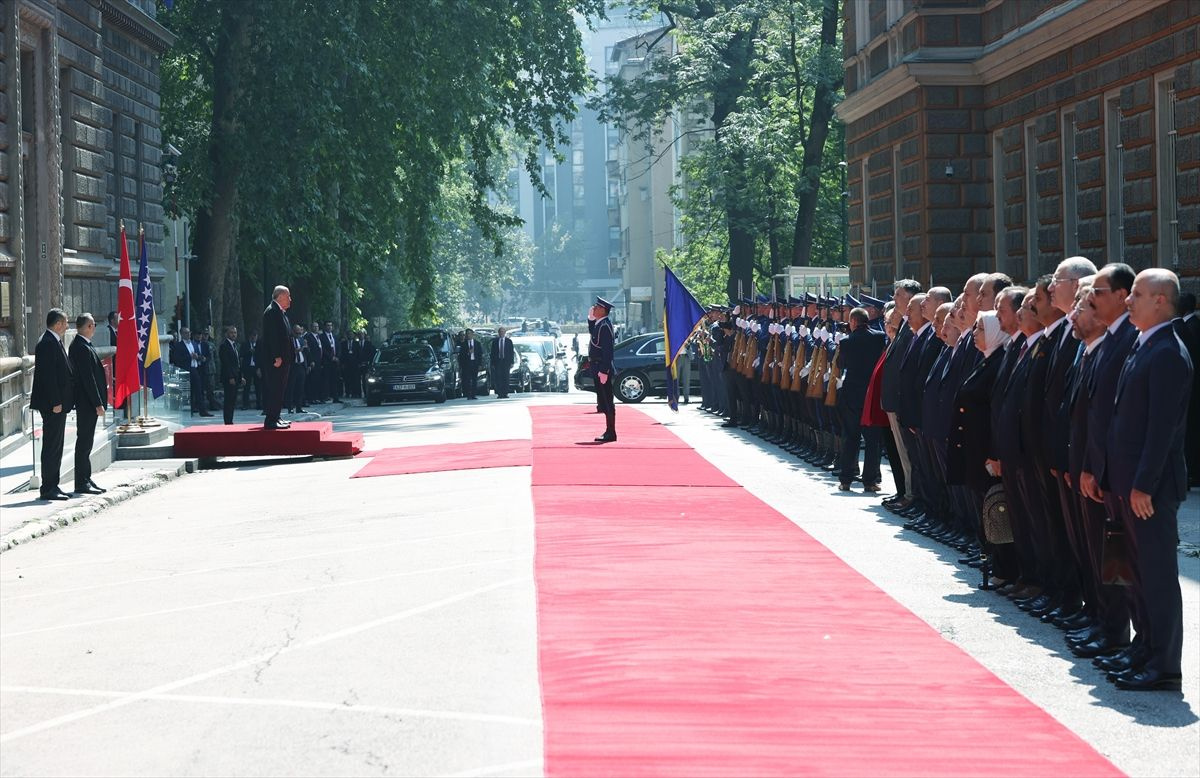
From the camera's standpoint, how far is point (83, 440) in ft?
61.2

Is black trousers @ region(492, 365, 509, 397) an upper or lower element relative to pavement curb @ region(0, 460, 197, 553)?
upper

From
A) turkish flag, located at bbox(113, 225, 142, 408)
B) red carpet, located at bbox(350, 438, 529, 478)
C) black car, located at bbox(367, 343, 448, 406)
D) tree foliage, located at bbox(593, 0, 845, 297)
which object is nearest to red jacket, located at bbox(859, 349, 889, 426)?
red carpet, located at bbox(350, 438, 529, 478)

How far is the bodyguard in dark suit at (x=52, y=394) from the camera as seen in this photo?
59.0 feet

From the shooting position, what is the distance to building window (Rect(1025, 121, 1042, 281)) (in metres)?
27.6

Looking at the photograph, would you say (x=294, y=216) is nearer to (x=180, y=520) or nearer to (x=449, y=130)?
(x=449, y=130)

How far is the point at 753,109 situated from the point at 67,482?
90.8 ft

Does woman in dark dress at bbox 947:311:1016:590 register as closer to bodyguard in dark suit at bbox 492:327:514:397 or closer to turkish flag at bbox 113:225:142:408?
turkish flag at bbox 113:225:142:408

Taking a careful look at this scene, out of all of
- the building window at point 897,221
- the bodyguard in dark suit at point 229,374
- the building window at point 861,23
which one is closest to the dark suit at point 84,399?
the bodyguard in dark suit at point 229,374

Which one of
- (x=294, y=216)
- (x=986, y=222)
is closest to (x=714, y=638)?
(x=986, y=222)

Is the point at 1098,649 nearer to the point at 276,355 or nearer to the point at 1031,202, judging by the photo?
the point at 276,355

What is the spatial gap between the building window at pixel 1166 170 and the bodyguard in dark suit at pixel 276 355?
36.8 feet

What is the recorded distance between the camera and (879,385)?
15.7 meters

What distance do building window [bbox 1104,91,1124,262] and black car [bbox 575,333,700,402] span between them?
53.5ft

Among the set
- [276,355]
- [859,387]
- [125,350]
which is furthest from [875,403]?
[125,350]
